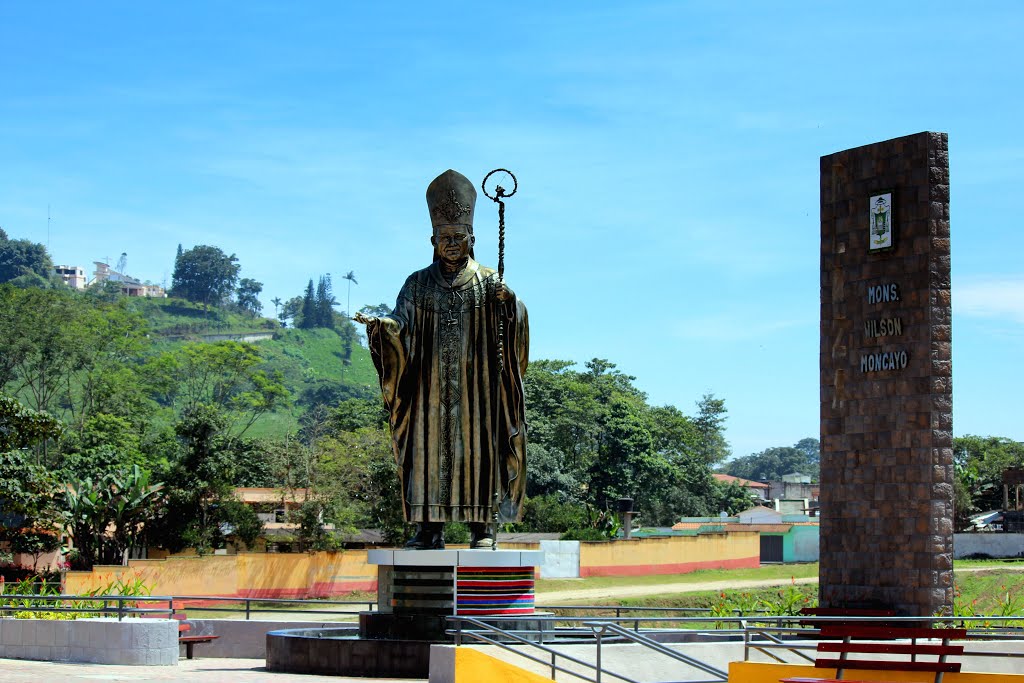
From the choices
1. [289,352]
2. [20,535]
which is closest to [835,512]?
[20,535]

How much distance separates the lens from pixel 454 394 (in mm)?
17234

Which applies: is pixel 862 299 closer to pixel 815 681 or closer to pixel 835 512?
pixel 835 512

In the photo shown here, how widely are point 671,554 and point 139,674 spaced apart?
122 feet

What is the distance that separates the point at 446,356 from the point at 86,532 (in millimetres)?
27084

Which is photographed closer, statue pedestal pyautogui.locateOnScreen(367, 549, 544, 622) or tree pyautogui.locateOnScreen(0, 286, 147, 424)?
statue pedestal pyautogui.locateOnScreen(367, 549, 544, 622)

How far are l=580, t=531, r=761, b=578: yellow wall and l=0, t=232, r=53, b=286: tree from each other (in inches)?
4378

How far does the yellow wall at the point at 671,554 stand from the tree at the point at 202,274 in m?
152

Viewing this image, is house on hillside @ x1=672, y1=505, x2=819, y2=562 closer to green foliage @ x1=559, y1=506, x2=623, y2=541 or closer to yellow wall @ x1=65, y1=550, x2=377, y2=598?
green foliage @ x1=559, y1=506, x2=623, y2=541

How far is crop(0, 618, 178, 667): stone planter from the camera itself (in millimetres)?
17250

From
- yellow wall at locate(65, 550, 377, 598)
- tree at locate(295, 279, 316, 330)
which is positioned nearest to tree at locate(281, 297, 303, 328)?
tree at locate(295, 279, 316, 330)

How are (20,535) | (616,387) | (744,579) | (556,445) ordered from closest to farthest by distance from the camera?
(20,535)
(744,579)
(556,445)
(616,387)

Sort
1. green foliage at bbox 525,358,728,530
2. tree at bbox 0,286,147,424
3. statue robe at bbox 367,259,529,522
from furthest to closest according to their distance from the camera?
green foliage at bbox 525,358,728,530, tree at bbox 0,286,147,424, statue robe at bbox 367,259,529,522

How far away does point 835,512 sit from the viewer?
23625mm

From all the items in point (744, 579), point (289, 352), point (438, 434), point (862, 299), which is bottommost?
point (744, 579)
